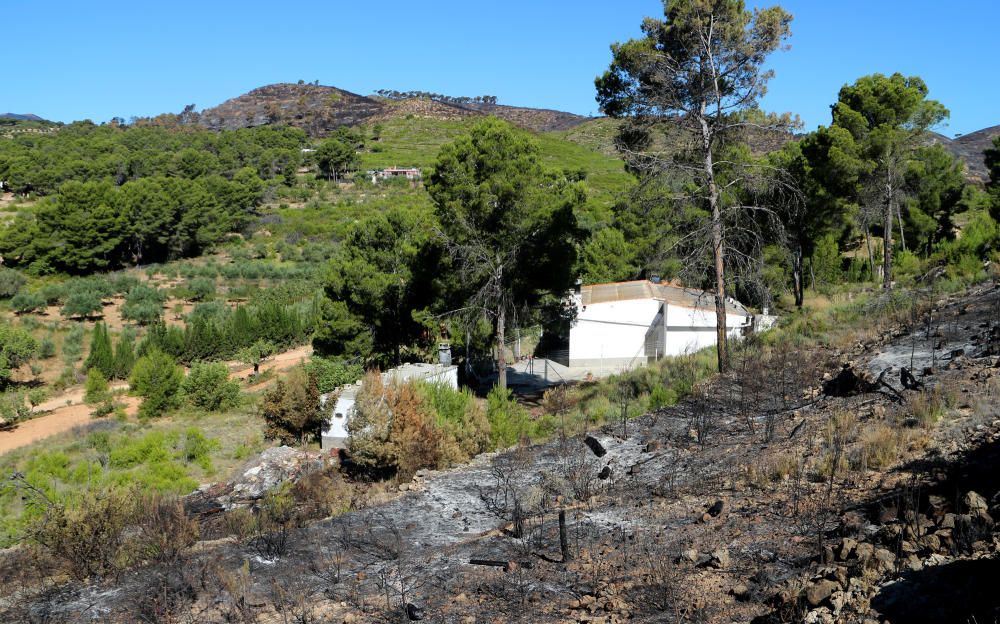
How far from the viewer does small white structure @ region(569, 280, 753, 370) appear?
2427 centimetres

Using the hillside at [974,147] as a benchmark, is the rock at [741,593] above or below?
below

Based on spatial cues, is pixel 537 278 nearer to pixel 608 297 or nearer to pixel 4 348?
pixel 608 297

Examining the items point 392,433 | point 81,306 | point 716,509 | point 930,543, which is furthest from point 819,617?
point 81,306

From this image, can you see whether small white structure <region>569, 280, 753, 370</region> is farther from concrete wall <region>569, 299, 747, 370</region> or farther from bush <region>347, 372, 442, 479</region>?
bush <region>347, 372, 442, 479</region>

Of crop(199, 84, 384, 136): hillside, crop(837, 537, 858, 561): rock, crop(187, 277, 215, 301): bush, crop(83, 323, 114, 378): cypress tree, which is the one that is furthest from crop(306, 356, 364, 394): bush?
crop(199, 84, 384, 136): hillside

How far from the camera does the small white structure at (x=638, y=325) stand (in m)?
24.3

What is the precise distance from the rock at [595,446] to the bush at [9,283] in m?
36.8

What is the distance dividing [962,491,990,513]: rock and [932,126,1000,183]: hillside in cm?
6582

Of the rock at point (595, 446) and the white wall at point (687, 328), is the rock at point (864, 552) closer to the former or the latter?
the rock at point (595, 446)

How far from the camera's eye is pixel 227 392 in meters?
21.7

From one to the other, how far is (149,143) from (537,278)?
83.1 m

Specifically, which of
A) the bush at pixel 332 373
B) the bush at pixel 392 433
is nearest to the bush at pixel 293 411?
the bush at pixel 332 373

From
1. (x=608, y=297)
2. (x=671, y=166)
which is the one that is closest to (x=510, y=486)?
(x=671, y=166)

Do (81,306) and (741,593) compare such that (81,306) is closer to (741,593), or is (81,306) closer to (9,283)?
(9,283)
